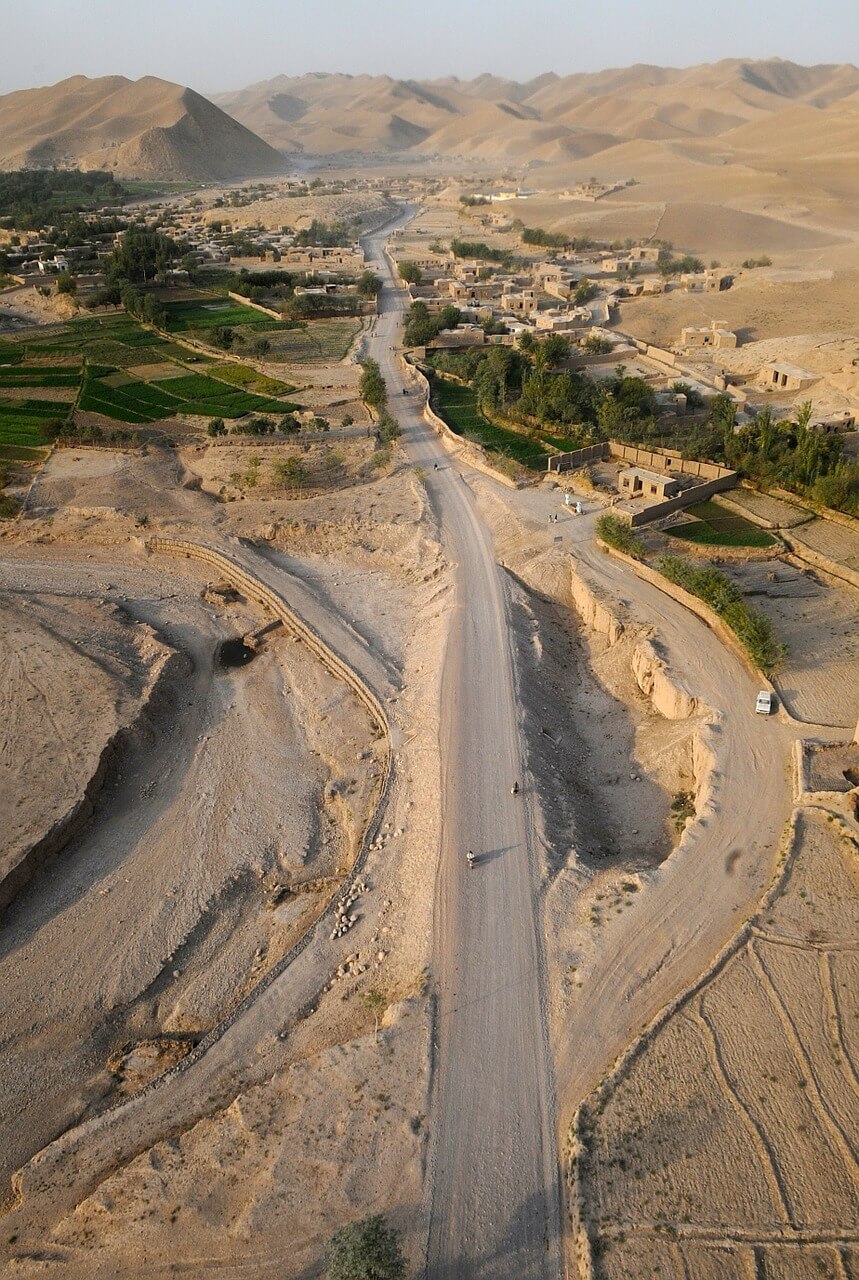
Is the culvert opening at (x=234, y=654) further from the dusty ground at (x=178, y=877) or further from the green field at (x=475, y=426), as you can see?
the green field at (x=475, y=426)

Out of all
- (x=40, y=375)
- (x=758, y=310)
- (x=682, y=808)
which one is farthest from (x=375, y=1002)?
(x=758, y=310)

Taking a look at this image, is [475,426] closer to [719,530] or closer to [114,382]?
[719,530]

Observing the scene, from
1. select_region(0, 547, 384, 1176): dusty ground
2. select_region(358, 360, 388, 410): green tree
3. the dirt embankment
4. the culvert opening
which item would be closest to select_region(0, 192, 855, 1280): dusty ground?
select_region(0, 547, 384, 1176): dusty ground

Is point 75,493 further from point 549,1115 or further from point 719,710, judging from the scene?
point 549,1115

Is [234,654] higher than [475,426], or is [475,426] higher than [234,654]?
[475,426]

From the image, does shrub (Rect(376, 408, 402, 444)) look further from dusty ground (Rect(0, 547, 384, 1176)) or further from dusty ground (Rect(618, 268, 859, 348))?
dusty ground (Rect(618, 268, 859, 348))

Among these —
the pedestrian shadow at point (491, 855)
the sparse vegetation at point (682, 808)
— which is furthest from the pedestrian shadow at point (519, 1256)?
the sparse vegetation at point (682, 808)
